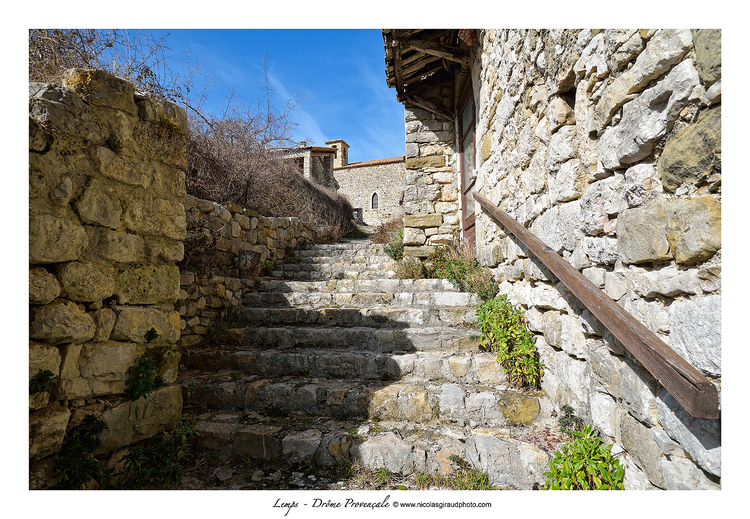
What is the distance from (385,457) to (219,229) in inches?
123

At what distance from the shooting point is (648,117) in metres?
1.41

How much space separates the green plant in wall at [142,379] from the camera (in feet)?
7.08

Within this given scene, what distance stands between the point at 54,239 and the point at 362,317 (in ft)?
8.42

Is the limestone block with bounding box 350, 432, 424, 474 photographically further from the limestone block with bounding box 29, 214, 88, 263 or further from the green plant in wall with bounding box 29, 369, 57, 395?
the limestone block with bounding box 29, 214, 88, 263

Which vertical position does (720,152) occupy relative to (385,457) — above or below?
above

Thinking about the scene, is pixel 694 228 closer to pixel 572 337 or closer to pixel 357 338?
pixel 572 337

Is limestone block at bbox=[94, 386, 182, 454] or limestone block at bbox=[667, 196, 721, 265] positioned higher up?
limestone block at bbox=[667, 196, 721, 265]

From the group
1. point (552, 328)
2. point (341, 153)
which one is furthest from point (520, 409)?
point (341, 153)

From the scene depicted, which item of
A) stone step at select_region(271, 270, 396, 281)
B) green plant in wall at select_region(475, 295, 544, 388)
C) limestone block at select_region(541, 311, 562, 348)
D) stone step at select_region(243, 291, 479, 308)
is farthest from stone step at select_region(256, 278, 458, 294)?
limestone block at select_region(541, 311, 562, 348)

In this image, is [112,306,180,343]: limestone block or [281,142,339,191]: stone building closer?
A: [112,306,180,343]: limestone block

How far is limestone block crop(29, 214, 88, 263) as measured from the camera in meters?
1.69

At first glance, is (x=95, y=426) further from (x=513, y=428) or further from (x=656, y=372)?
(x=656, y=372)

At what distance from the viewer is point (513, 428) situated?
7.72 feet
